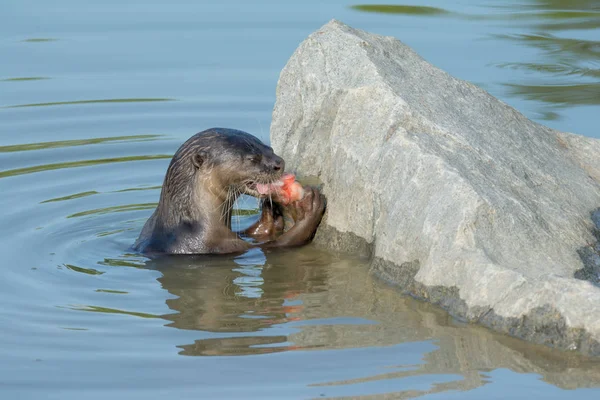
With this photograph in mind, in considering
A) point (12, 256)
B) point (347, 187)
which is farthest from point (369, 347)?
point (12, 256)

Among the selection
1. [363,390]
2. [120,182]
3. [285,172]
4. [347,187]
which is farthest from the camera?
[120,182]

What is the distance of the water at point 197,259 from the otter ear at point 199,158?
649mm

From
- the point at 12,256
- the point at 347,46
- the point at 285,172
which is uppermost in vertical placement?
the point at 347,46

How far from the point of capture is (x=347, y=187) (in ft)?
25.1

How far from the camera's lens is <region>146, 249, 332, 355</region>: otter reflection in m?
6.39

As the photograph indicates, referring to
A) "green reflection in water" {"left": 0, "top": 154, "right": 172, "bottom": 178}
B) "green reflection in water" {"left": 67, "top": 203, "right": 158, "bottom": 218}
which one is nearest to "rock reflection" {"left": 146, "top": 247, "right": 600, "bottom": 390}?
"green reflection in water" {"left": 67, "top": 203, "right": 158, "bottom": 218}

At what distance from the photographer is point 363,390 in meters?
5.59

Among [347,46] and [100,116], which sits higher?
[347,46]

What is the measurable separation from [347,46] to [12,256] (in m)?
2.56

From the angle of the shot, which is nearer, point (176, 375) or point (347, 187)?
point (176, 375)

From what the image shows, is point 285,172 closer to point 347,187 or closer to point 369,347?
point 347,187

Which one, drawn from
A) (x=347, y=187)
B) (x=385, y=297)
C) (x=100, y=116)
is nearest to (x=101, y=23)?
(x=100, y=116)

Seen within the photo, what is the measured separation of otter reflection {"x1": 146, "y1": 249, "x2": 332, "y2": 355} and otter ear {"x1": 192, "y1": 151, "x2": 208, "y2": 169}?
0.62m

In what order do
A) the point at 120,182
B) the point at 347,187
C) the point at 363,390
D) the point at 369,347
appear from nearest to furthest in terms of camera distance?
1. the point at 363,390
2. the point at 369,347
3. the point at 347,187
4. the point at 120,182
